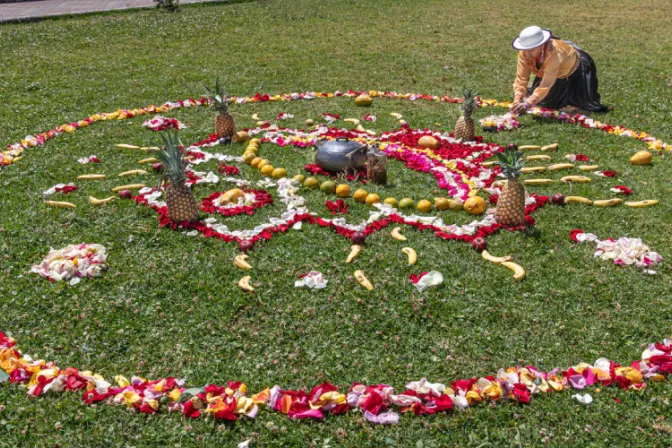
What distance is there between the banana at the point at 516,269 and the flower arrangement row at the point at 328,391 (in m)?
1.48

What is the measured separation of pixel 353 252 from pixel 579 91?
8317mm

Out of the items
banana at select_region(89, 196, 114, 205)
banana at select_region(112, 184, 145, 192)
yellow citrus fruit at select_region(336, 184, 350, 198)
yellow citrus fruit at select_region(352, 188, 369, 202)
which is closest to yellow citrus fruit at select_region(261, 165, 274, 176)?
yellow citrus fruit at select_region(336, 184, 350, 198)

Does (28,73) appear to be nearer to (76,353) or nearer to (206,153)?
(206,153)

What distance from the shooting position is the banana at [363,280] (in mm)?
6179

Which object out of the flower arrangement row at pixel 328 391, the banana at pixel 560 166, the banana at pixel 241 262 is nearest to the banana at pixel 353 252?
the banana at pixel 241 262

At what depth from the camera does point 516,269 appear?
21.2 feet

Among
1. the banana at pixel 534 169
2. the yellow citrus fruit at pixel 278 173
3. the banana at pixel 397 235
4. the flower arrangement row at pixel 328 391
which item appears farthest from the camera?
the banana at pixel 534 169

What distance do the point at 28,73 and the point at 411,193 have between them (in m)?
13.3

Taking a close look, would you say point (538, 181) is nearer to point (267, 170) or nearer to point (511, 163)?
point (511, 163)

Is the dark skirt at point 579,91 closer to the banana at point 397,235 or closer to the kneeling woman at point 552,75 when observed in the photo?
the kneeling woman at point 552,75

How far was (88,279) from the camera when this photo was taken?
6332 millimetres

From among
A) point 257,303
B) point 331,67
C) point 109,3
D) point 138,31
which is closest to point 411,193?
point 257,303

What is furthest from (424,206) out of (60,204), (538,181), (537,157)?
(60,204)

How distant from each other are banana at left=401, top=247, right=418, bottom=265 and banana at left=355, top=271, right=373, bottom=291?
0.66m
